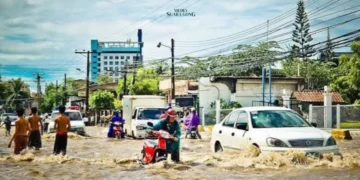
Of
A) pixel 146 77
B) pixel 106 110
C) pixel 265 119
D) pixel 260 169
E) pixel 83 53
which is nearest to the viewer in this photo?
pixel 260 169

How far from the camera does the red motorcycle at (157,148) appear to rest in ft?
36.2

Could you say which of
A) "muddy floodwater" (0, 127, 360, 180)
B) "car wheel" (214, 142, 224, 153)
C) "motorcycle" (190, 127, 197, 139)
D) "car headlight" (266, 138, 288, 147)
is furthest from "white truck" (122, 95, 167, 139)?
"car headlight" (266, 138, 288, 147)

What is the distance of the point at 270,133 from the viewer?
11.1 meters

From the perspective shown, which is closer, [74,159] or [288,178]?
[288,178]

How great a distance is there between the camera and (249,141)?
11516 mm

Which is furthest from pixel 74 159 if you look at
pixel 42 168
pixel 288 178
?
pixel 288 178

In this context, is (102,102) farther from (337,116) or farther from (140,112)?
(337,116)

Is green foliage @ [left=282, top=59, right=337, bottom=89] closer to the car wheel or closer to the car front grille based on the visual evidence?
the car wheel

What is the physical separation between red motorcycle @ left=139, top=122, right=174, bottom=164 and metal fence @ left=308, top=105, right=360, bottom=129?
1837 cm

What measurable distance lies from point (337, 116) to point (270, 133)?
1807cm

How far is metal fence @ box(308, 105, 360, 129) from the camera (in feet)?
89.3

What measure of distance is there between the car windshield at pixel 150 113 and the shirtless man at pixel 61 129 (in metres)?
10.2

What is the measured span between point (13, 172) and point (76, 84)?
369 feet

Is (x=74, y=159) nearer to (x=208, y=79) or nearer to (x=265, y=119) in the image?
(x=265, y=119)
